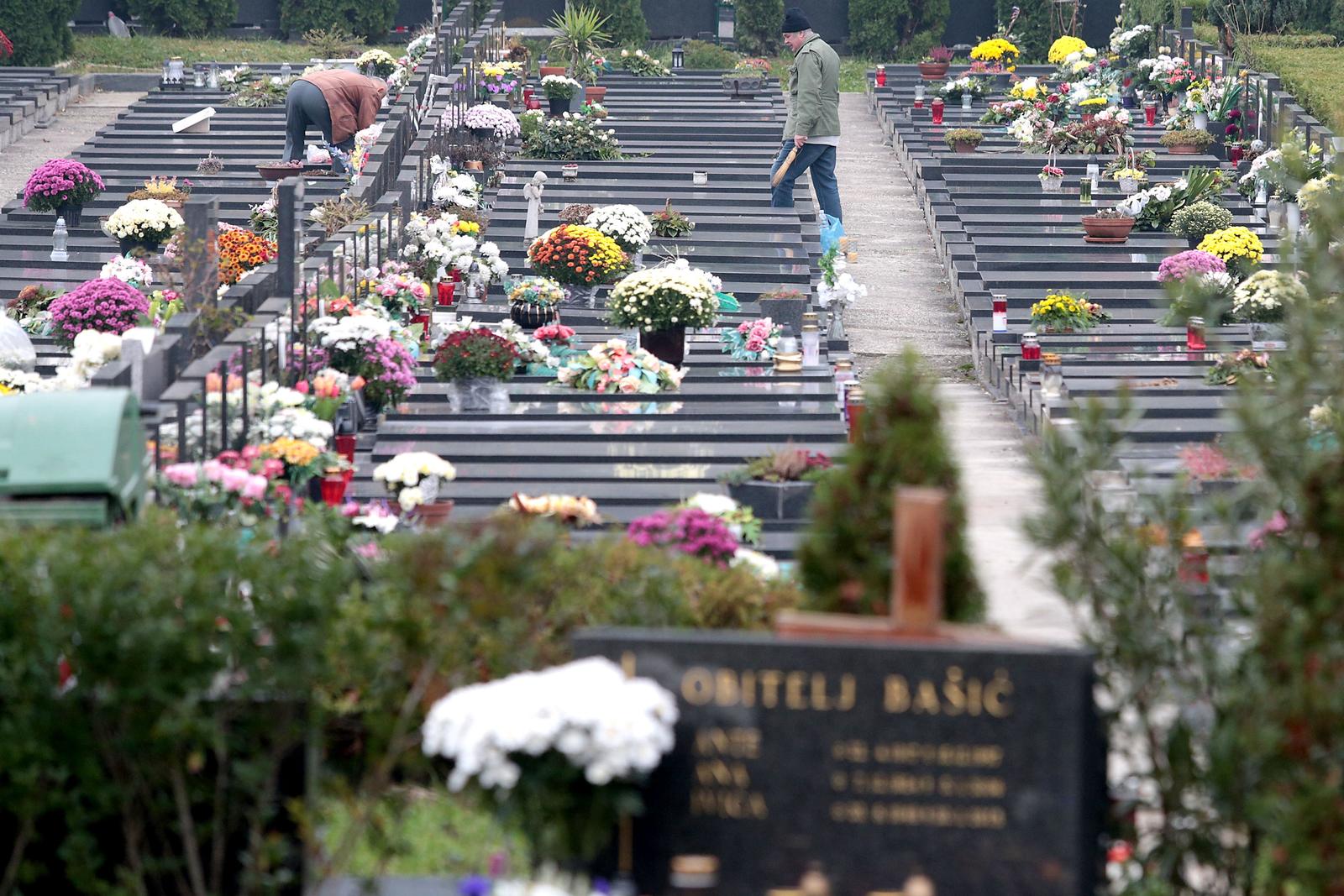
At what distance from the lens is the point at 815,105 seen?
17.7 meters

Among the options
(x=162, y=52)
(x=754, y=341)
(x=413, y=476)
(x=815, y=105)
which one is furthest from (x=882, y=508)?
(x=162, y=52)

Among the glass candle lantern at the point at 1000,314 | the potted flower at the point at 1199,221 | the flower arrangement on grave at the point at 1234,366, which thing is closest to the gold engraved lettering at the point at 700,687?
the flower arrangement on grave at the point at 1234,366

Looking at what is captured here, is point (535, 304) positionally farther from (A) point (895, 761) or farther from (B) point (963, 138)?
(A) point (895, 761)

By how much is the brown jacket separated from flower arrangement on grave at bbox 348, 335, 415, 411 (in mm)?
9726

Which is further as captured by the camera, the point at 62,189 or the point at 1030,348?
the point at 62,189

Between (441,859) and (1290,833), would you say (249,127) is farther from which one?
(1290,833)

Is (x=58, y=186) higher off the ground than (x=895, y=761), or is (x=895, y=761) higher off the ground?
(x=895, y=761)

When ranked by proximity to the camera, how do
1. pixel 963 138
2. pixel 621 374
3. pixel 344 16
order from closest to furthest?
pixel 621 374 → pixel 963 138 → pixel 344 16

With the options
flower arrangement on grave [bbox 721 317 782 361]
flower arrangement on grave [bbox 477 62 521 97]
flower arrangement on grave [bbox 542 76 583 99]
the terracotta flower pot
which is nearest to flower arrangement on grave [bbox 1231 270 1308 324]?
flower arrangement on grave [bbox 721 317 782 361]

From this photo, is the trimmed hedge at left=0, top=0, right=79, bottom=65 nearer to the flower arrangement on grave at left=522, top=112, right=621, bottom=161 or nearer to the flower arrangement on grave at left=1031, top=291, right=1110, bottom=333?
the flower arrangement on grave at left=522, top=112, right=621, bottom=161

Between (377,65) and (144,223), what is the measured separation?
38.1ft

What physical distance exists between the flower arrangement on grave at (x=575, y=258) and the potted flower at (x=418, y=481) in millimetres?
5733

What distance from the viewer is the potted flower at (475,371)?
1288cm

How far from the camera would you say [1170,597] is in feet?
18.1
